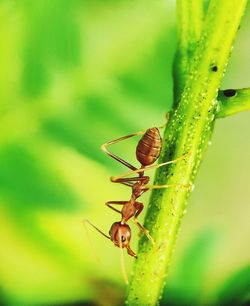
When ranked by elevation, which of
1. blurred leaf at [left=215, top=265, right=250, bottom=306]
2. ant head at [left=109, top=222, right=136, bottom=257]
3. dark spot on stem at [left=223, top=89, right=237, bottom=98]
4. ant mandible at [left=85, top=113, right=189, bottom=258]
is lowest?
blurred leaf at [left=215, top=265, right=250, bottom=306]

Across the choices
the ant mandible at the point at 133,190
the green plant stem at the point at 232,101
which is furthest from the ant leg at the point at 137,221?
the green plant stem at the point at 232,101

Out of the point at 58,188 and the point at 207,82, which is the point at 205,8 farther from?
the point at 58,188

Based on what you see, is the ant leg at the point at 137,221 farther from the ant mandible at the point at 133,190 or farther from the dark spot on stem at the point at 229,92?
the dark spot on stem at the point at 229,92

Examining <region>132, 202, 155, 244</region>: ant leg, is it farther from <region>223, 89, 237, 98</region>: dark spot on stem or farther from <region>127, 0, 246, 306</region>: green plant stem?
<region>223, 89, 237, 98</region>: dark spot on stem

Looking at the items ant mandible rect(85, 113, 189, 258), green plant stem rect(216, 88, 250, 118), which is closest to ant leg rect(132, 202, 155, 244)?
ant mandible rect(85, 113, 189, 258)

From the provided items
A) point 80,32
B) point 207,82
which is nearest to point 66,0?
point 80,32

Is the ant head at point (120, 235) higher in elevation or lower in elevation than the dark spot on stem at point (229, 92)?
lower

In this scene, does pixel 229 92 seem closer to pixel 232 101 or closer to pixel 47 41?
pixel 232 101
